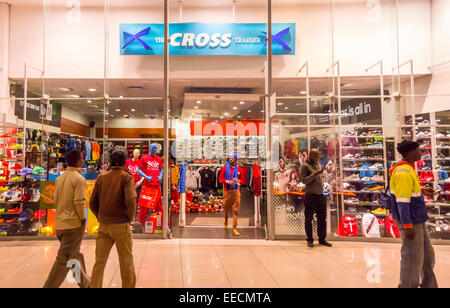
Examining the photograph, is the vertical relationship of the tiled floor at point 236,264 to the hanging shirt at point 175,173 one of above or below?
below

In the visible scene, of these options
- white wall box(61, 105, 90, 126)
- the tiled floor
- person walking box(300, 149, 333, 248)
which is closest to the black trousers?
person walking box(300, 149, 333, 248)

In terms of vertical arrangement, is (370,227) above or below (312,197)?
below

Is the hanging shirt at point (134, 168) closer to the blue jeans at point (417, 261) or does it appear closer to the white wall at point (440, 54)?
the blue jeans at point (417, 261)

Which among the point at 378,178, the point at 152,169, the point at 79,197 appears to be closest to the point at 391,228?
the point at 378,178

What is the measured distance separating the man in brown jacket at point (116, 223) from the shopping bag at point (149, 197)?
3.06 metres

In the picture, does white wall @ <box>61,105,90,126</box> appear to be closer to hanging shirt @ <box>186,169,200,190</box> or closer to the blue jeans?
hanging shirt @ <box>186,169,200,190</box>

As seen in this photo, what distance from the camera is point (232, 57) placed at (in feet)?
24.8

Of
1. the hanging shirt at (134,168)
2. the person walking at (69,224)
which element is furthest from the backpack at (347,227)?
the person walking at (69,224)

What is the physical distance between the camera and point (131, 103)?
6.52 metres

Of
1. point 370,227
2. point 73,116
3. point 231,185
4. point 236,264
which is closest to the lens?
point 236,264

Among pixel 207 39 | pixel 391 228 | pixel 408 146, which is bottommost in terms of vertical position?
pixel 391 228

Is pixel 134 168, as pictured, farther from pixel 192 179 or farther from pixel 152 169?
pixel 192 179

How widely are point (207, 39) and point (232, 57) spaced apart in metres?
0.77

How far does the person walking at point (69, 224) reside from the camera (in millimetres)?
2855
